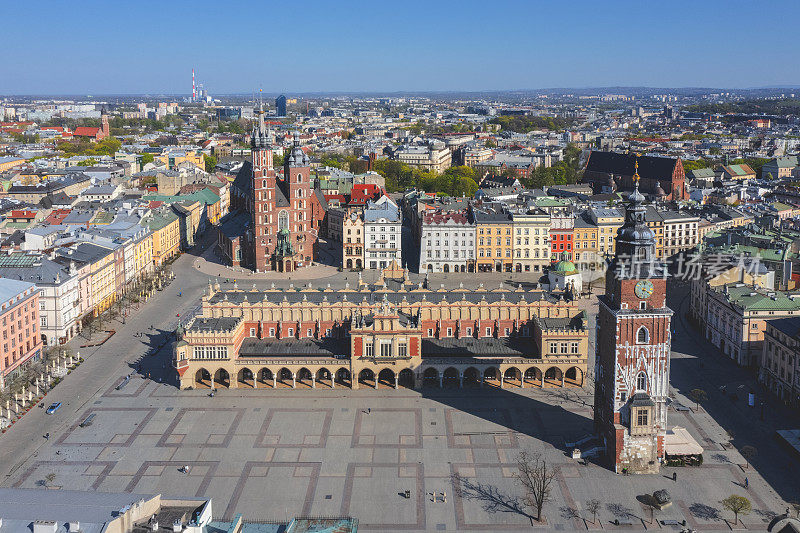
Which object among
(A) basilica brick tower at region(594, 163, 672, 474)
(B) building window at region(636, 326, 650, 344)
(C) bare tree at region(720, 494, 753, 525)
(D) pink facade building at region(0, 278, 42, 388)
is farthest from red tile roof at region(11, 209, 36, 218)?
(C) bare tree at region(720, 494, 753, 525)

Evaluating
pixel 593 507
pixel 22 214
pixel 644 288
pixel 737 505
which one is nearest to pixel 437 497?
pixel 593 507

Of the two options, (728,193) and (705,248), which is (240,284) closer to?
(705,248)

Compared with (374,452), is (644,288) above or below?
above

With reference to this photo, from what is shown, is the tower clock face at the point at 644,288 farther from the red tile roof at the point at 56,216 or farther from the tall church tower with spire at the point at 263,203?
the red tile roof at the point at 56,216

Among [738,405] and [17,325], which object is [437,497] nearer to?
[738,405]

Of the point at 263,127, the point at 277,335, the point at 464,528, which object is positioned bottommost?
the point at 464,528

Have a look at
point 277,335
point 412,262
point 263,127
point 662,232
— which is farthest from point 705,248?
point 263,127
